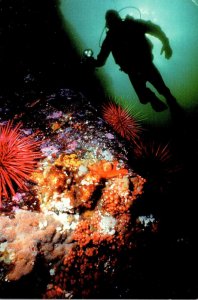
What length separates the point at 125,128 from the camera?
477 centimetres

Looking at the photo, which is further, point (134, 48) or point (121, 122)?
point (134, 48)

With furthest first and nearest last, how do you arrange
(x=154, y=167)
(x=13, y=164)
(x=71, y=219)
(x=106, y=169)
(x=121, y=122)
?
1. (x=121, y=122)
2. (x=154, y=167)
3. (x=106, y=169)
4. (x=71, y=219)
5. (x=13, y=164)

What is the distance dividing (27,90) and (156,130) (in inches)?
157

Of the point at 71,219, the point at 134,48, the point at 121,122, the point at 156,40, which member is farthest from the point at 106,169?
the point at 156,40

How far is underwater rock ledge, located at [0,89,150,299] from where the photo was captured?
2680mm

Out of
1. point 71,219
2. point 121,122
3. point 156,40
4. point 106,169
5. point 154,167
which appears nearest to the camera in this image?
point 71,219

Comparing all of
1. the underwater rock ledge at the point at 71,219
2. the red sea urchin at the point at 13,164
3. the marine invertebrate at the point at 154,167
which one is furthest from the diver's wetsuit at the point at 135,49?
the red sea urchin at the point at 13,164

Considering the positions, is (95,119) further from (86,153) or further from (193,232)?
(193,232)

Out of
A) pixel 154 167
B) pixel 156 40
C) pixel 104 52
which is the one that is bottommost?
pixel 154 167

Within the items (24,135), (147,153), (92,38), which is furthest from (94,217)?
(92,38)

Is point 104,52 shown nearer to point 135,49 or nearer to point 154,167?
point 135,49

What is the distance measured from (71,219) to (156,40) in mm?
5491

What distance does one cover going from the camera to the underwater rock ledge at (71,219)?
2680 millimetres

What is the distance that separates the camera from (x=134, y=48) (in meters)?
5.42
